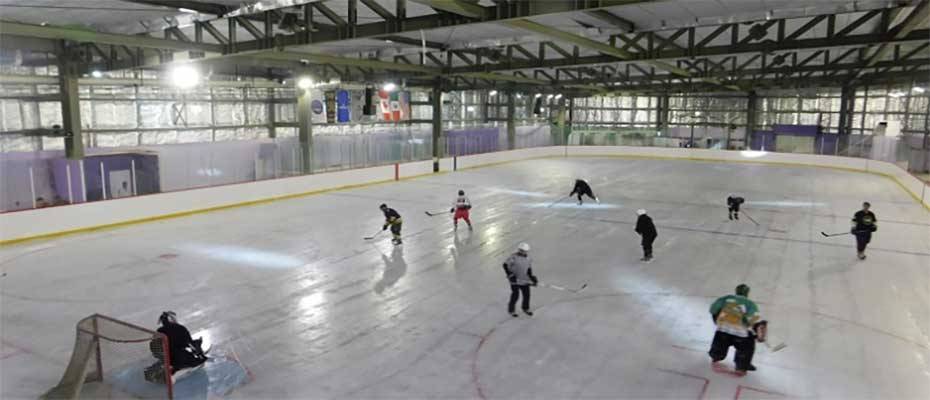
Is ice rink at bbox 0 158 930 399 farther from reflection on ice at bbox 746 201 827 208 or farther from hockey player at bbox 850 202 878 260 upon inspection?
reflection on ice at bbox 746 201 827 208

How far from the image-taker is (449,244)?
1486 cm

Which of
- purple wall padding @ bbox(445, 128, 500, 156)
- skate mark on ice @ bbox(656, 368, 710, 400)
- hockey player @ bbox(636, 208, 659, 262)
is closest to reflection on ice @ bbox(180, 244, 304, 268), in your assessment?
hockey player @ bbox(636, 208, 659, 262)

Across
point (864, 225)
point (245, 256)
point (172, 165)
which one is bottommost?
point (245, 256)

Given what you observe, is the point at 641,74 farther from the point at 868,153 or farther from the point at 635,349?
the point at 635,349

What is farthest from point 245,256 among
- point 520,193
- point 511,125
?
point 511,125

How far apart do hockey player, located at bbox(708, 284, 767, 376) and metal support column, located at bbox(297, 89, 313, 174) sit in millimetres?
20635

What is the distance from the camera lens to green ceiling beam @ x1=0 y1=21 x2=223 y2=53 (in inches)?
549

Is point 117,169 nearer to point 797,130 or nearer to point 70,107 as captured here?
point 70,107

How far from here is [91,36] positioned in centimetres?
1522

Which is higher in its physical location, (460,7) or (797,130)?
(460,7)

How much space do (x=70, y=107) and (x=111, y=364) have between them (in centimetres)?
1625

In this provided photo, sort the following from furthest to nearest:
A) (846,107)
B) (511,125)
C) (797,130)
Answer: (511,125)
(797,130)
(846,107)

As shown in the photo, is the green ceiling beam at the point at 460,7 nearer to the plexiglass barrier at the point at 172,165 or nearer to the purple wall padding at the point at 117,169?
the plexiglass barrier at the point at 172,165

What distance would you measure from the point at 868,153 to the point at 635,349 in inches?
1377
